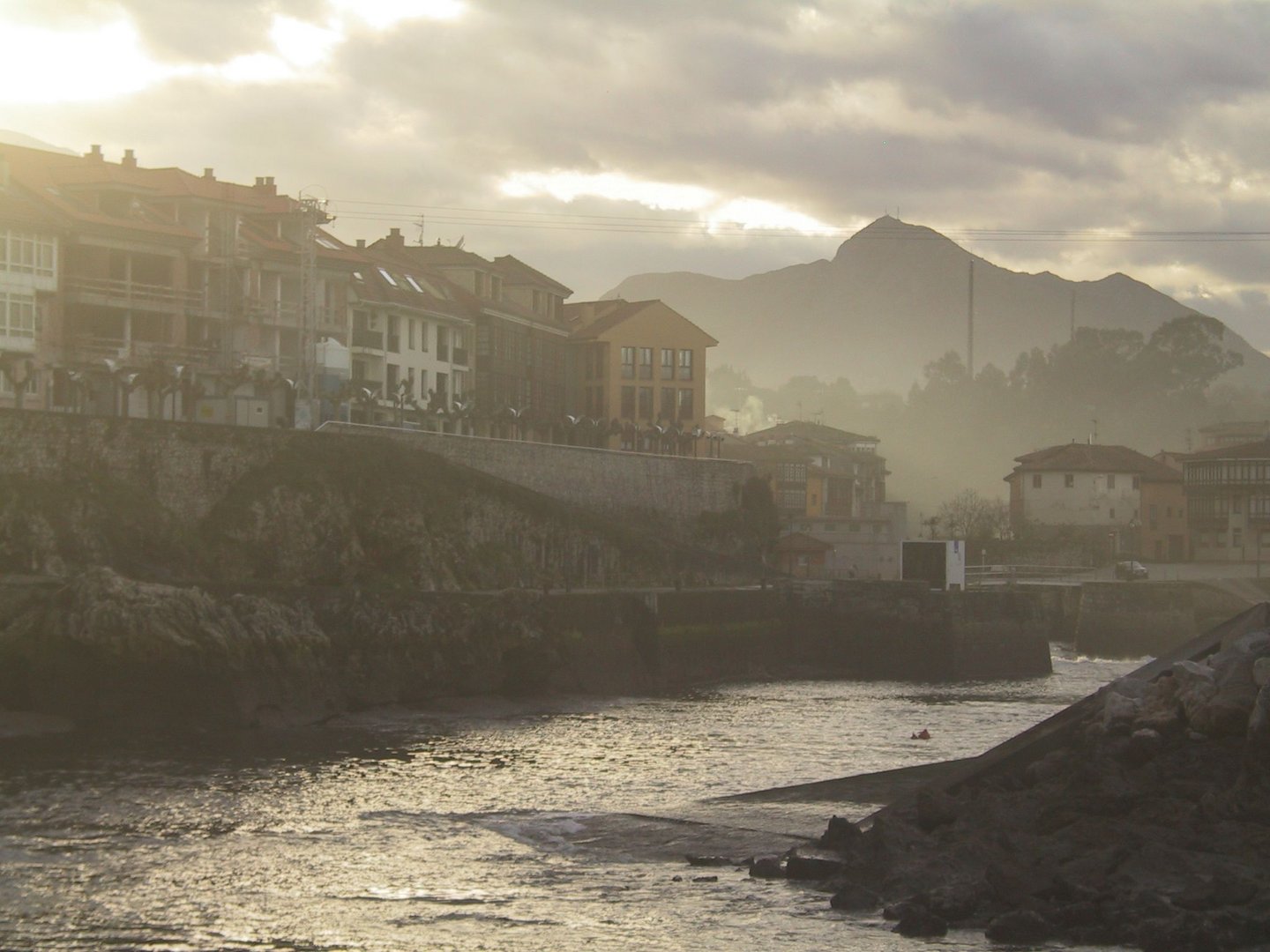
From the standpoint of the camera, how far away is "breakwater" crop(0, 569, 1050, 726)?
38406 mm

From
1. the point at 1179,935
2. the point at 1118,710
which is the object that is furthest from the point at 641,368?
the point at 1179,935

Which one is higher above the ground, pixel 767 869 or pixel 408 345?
pixel 408 345

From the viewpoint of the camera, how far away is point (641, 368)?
325 ft

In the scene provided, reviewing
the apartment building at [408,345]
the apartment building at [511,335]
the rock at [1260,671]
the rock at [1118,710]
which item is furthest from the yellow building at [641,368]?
the rock at [1260,671]

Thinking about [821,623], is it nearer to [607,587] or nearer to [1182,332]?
[607,587]

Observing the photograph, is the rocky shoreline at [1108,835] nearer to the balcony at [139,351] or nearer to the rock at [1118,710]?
the rock at [1118,710]

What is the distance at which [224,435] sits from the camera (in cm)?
5512

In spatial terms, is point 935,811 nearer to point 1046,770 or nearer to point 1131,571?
point 1046,770

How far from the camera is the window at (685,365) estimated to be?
100562 mm

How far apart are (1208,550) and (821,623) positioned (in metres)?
46.5

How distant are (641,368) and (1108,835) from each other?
78.9m

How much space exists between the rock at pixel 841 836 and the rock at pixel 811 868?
1.34 feet

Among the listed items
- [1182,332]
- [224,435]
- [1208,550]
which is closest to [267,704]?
[224,435]

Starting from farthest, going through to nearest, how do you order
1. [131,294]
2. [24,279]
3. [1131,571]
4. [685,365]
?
[685,365] → [1131,571] → [131,294] → [24,279]
